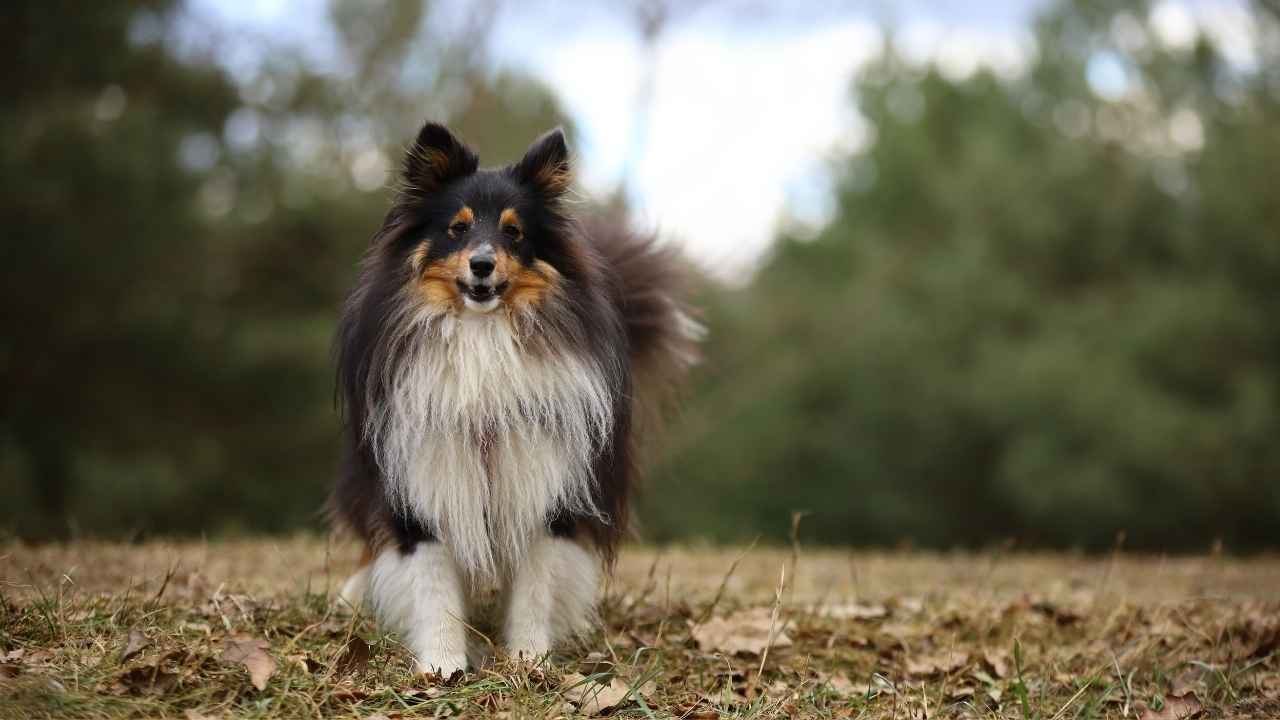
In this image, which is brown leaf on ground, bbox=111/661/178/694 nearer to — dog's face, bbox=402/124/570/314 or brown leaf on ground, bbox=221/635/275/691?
brown leaf on ground, bbox=221/635/275/691

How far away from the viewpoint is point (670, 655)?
4.29 m

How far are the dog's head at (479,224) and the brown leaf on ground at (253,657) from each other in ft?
4.15

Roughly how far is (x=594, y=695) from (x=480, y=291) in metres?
1.42

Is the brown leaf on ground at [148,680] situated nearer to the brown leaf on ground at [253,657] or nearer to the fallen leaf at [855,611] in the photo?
the brown leaf on ground at [253,657]

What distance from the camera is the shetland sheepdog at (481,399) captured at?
4.04 metres

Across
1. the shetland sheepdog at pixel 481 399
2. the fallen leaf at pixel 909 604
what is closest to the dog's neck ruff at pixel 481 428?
the shetland sheepdog at pixel 481 399

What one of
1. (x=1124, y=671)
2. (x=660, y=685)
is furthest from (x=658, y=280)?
(x=1124, y=671)

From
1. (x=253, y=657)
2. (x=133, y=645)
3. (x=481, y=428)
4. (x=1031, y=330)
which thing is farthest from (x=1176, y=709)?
(x=1031, y=330)

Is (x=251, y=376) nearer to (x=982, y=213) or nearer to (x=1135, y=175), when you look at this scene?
(x=982, y=213)

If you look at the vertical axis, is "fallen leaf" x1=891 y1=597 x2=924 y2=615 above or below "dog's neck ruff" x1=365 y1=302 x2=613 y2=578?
below

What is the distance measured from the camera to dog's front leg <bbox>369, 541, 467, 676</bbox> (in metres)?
3.95

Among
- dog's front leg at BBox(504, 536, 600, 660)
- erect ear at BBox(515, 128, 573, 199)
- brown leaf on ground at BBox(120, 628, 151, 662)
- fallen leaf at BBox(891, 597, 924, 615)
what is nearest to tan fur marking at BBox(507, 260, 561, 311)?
erect ear at BBox(515, 128, 573, 199)

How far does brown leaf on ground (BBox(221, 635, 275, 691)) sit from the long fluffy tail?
2108 millimetres

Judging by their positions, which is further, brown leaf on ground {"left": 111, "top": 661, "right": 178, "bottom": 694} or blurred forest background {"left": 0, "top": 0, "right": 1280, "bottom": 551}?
blurred forest background {"left": 0, "top": 0, "right": 1280, "bottom": 551}
